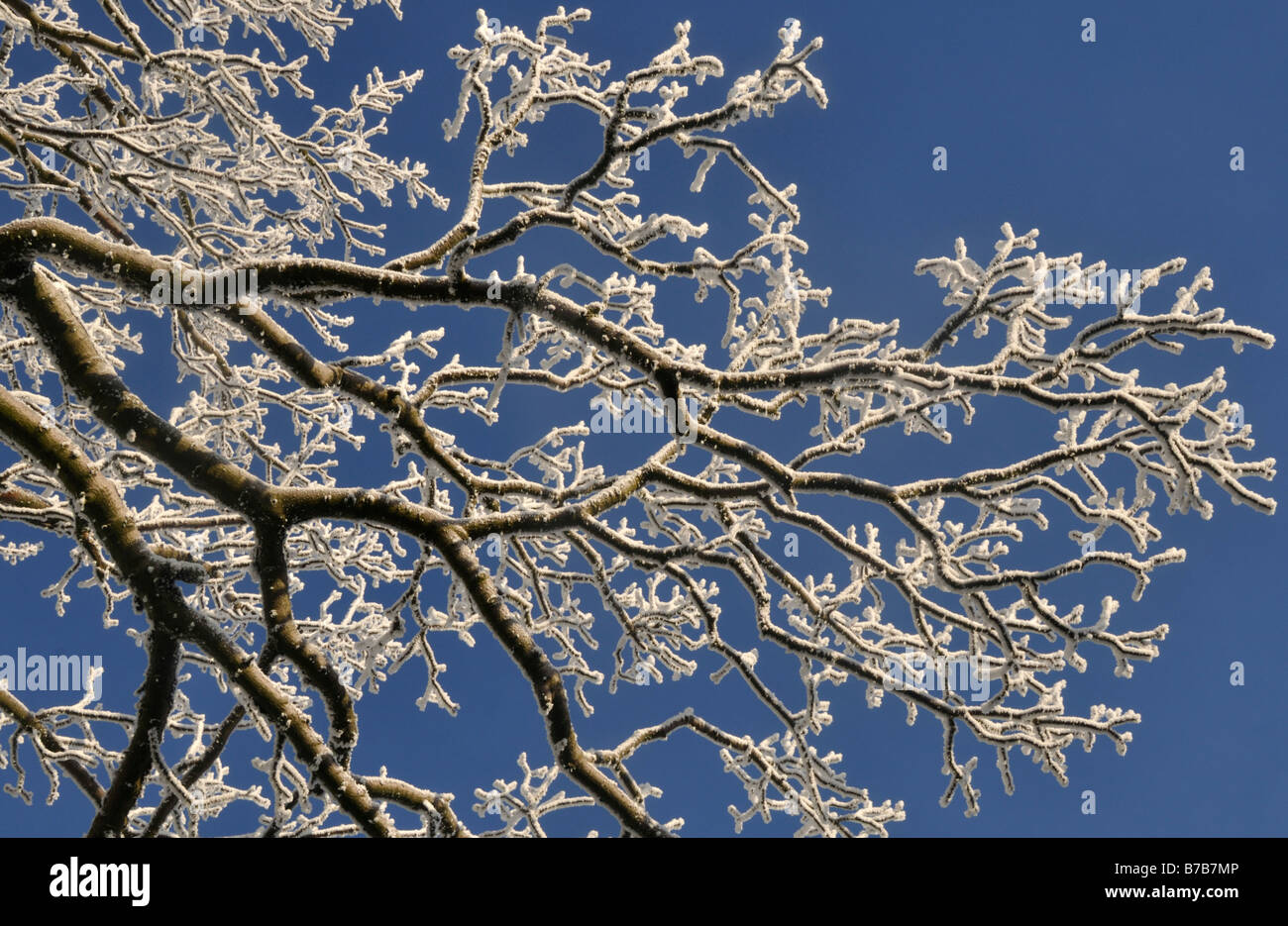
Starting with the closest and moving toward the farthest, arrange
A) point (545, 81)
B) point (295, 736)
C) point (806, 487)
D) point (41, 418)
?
1. point (295, 736)
2. point (41, 418)
3. point (806, 487)
4. point (545, 81)

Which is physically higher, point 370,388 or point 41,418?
point 370,388

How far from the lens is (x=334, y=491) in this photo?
341cm

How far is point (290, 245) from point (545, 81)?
2.36 m

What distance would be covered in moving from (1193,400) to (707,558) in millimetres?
2226

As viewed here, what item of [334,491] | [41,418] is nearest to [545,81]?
[334,491]

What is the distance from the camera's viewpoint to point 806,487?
3865 mm

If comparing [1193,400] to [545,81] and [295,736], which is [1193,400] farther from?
[295,736]

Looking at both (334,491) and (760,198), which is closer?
(334,491)
